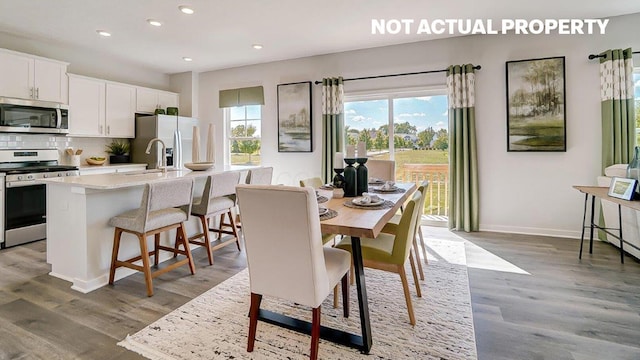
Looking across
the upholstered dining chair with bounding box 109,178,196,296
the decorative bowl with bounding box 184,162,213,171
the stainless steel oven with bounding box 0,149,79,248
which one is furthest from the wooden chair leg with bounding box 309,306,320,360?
the stainless steel oven with bounding box 0,149,79,248

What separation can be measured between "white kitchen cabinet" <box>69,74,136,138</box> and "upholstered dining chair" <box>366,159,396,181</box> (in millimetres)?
4181

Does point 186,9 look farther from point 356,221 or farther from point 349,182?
point 356,221

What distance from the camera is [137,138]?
548cm

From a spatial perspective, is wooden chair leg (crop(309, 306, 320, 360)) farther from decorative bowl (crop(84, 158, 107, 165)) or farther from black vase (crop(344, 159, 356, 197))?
decorative bowl (crop(84, 158, 107, 165))

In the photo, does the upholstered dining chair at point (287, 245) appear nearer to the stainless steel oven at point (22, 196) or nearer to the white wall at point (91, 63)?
the stainless steel oven at point (22, 196)

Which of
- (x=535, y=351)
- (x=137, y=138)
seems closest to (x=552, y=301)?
(x=535, y=351)

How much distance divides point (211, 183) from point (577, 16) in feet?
14.7

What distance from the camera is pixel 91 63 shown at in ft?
16.4

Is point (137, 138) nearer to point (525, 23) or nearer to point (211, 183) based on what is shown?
point (211, 183)

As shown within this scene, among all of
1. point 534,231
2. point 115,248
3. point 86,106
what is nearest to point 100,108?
point 86,106

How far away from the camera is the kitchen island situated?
2541mm

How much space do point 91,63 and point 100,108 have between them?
77 centimetres

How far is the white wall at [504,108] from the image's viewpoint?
150 inches

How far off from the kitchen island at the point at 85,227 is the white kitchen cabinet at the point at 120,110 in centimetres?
268
